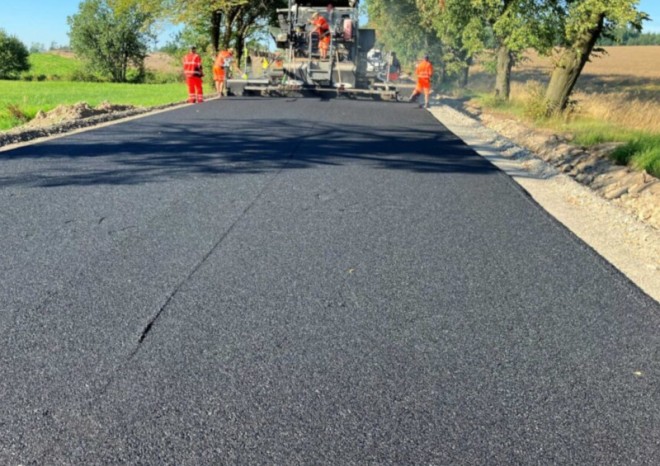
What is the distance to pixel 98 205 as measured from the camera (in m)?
5.72

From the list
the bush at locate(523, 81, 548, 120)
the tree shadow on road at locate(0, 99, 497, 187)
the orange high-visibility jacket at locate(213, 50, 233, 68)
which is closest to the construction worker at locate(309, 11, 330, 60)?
the orange high-visibility jacket at locate(213, 50, 233, 68)

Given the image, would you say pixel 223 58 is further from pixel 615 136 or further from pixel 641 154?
pixel 641 154

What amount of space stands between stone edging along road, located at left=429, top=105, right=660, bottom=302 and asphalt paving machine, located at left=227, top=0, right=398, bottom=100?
37.5 feet

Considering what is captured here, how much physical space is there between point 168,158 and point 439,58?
1496 inches

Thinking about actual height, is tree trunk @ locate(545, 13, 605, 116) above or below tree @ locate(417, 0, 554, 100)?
below

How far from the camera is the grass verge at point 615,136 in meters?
9.09

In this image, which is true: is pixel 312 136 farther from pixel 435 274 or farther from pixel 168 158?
pixel 435 274

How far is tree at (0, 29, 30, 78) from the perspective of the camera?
169ft

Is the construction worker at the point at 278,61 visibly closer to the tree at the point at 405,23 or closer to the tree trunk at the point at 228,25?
the tree trunk at the point at 228,25

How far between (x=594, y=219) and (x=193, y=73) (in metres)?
15.0

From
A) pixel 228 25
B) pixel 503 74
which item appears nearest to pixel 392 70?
pixel 503 74

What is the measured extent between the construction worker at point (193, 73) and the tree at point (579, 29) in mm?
10861

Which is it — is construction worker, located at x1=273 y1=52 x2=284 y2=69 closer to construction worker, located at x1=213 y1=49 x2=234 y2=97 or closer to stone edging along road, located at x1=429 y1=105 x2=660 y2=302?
construction worker, located at x1=213 y1=49 x2=234 y2=97

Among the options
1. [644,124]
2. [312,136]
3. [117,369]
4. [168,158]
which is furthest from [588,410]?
[644,124]
